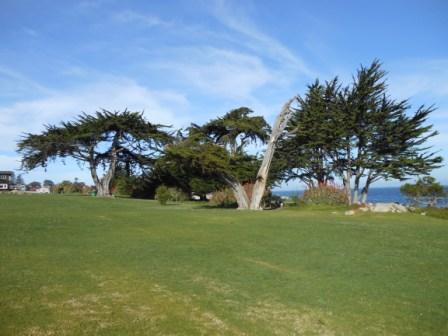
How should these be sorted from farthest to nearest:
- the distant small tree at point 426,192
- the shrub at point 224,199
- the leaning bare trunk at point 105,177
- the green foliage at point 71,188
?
1. the green foliage at point 71,188
2. the leaning bare trunk at point 105,177
3. the shrub at point 224,199
4. the distant small tree at point 426,192

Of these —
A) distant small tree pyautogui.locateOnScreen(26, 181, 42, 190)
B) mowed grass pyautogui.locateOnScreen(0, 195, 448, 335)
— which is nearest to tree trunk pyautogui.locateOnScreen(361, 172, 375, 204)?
mowed grass pyautogui.locateOnScreen(0, 195, 448, 335)

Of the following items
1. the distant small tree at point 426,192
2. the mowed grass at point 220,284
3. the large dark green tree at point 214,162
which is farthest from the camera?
the distant small tree at point 426,192

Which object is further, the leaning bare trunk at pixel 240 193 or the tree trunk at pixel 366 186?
the tree trunk at pixel 366 186

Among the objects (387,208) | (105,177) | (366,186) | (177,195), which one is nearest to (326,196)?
(387,208)

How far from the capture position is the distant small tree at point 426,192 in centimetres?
2617

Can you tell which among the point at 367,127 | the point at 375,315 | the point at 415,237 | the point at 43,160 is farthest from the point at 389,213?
the point at 43,160

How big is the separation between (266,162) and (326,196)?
4.15 metres

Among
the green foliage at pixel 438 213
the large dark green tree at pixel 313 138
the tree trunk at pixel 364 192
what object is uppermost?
the large dark green tree at pixel 313 138

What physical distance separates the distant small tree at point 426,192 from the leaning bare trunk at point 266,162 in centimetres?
997

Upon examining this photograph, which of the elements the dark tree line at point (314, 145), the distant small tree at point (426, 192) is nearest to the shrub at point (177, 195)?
the dark tree line at point (314, 145)

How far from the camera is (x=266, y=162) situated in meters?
24.6

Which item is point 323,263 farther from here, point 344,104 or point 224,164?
point 344,104

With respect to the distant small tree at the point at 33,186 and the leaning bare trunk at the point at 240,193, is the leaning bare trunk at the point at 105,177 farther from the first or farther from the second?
the distant small tree at the point at 33,186

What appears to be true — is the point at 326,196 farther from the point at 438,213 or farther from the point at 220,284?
the point at 220,284
